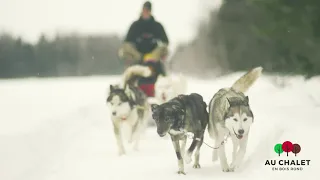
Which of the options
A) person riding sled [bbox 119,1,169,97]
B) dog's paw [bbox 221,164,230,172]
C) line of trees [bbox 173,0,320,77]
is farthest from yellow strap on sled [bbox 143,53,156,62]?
dog's paw [bbox 221,164,230,172]

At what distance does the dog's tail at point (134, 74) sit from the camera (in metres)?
2.53

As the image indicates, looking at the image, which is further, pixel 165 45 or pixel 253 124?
pixel 165 45

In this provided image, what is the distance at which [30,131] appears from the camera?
250 centimetres

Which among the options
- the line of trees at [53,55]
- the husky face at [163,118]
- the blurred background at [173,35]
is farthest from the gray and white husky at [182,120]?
the line of trees at [53,55]

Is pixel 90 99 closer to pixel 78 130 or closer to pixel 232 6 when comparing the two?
pixel 78 130

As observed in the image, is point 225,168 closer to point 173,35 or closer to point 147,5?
point 173,35

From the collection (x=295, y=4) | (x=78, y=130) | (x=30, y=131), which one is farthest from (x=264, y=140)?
(x=30, y=131)

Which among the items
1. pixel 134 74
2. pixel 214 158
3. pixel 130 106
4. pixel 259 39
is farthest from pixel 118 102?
pixel 259 39

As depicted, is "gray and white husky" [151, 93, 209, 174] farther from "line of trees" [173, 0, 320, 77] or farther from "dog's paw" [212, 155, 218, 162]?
"line of trees" [173, 0, 320, 77]

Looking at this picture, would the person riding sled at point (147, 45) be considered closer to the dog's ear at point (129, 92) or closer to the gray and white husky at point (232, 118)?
the dog's ear at point (129, 92)

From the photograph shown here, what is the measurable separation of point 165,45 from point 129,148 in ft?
1.77

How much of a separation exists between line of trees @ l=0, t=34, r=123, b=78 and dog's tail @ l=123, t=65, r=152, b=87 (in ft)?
0.17

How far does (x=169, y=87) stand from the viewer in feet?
8.19

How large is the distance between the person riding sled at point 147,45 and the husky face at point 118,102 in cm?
11
